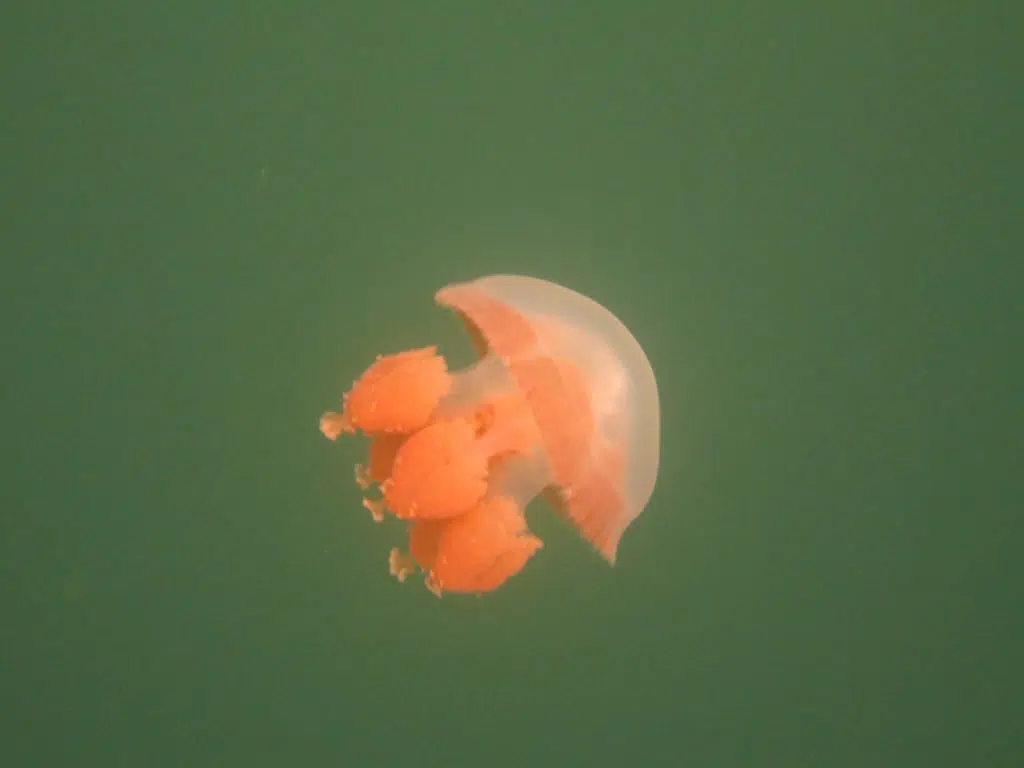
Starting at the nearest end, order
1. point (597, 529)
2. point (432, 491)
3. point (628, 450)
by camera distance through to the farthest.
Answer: point (432, 491)
point (597, 529)
point (628, 450)

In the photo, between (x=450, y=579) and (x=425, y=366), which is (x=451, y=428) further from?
(x=450, y=579)

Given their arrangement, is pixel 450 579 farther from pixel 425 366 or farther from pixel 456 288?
pixel 456 288

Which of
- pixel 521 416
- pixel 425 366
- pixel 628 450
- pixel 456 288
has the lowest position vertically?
pixel 628 450

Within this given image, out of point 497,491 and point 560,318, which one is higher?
point 560,318

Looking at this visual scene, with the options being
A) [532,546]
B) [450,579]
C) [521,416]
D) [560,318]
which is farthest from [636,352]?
[450,579]

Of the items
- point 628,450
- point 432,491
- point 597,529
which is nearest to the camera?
point 432,491

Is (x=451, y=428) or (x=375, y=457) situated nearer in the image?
(x=451, y=428)

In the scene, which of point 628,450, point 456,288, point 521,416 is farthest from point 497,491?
point 456,288
